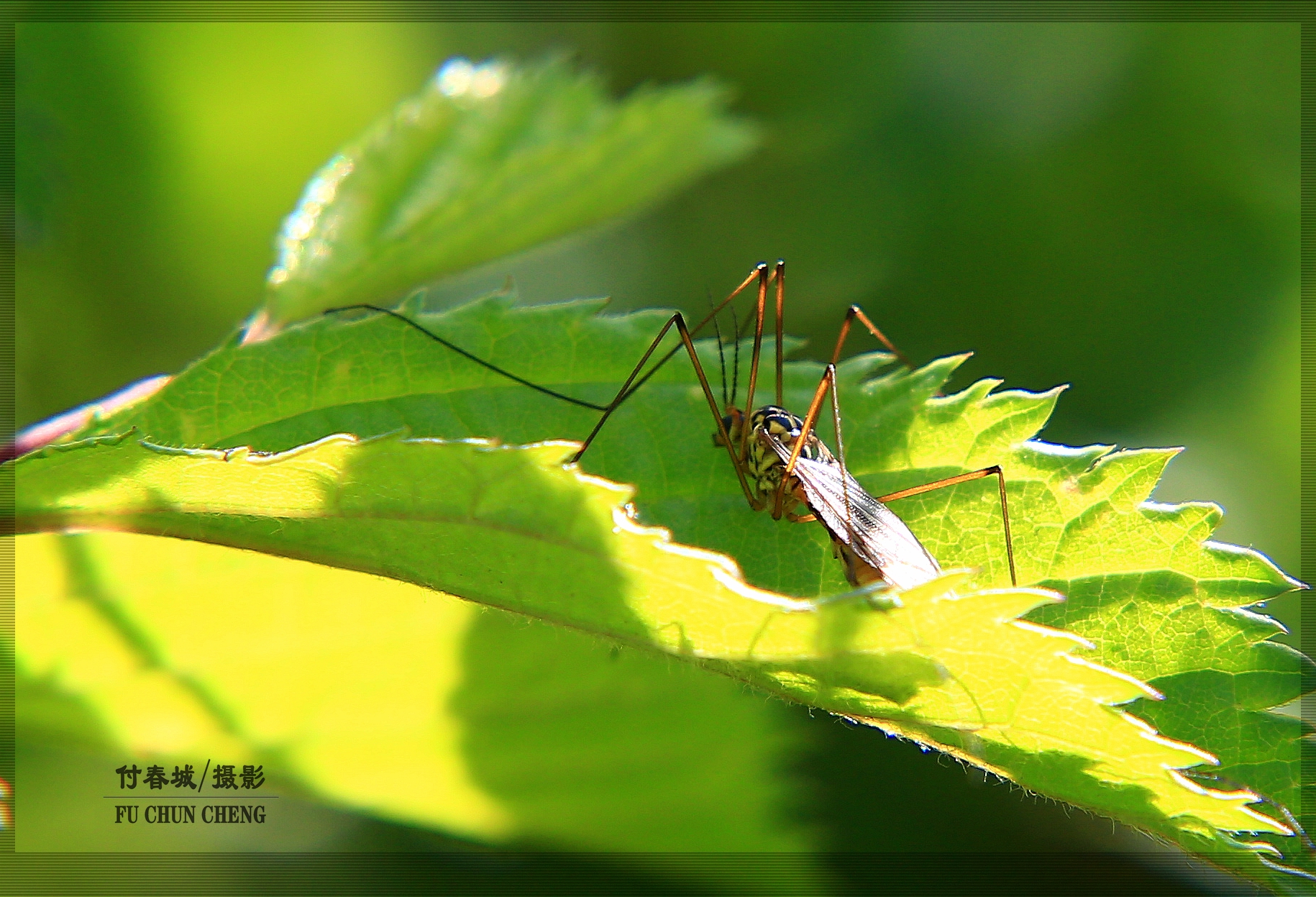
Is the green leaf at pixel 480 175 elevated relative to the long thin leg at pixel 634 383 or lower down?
elevated

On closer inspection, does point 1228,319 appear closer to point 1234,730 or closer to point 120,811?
point 1234,730

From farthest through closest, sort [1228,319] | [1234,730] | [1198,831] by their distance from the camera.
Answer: [1228,319]
[1234,730]
[1198,831]

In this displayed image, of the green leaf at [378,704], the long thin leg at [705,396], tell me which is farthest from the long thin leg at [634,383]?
the green leaf at [378,704]

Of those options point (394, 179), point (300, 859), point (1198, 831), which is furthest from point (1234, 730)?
point (300, 859)

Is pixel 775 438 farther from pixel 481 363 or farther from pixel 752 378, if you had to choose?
pixel 481 363

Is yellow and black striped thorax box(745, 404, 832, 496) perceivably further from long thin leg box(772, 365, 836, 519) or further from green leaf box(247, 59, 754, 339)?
green leaf box(247, 59, 754, 339)

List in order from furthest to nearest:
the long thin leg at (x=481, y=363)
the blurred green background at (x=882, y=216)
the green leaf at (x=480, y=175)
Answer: the blurred green background at (x=882, y=216) → the green leaf at (x=480, y=175) → the long thin leg at (x=481, y=363)

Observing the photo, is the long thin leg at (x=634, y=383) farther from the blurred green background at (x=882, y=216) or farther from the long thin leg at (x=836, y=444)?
the blurred green background at (x=882, y=216)
